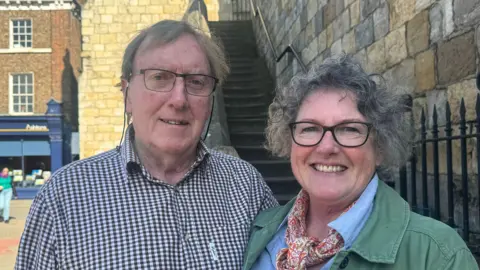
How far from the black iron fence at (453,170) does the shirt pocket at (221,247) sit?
1.42 meters

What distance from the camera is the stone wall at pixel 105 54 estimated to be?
1177 cm

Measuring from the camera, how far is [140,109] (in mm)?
1828

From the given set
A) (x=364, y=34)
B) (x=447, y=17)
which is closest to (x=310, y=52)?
(x=364, y=34)

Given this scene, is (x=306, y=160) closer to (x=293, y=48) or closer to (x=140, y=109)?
(x=140, y=109)

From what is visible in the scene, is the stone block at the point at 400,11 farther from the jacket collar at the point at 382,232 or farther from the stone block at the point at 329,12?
the jacket collar at the point at 382,232

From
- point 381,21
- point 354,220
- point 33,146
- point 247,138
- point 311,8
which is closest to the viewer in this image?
point 354,220

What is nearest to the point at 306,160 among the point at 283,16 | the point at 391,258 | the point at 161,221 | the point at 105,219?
the point at 391,258

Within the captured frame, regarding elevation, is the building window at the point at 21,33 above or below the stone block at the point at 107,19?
above

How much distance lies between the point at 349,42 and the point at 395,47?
118cm

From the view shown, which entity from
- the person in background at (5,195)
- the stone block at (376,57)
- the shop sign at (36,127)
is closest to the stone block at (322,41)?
the stone block at (376,57)

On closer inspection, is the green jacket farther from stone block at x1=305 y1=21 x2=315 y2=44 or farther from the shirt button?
stone block at x1=305 y1=21 x2=315 y2=44

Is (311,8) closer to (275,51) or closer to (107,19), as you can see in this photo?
(275,51)

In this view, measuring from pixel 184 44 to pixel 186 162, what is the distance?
483mm

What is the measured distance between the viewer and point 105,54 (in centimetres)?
1191
